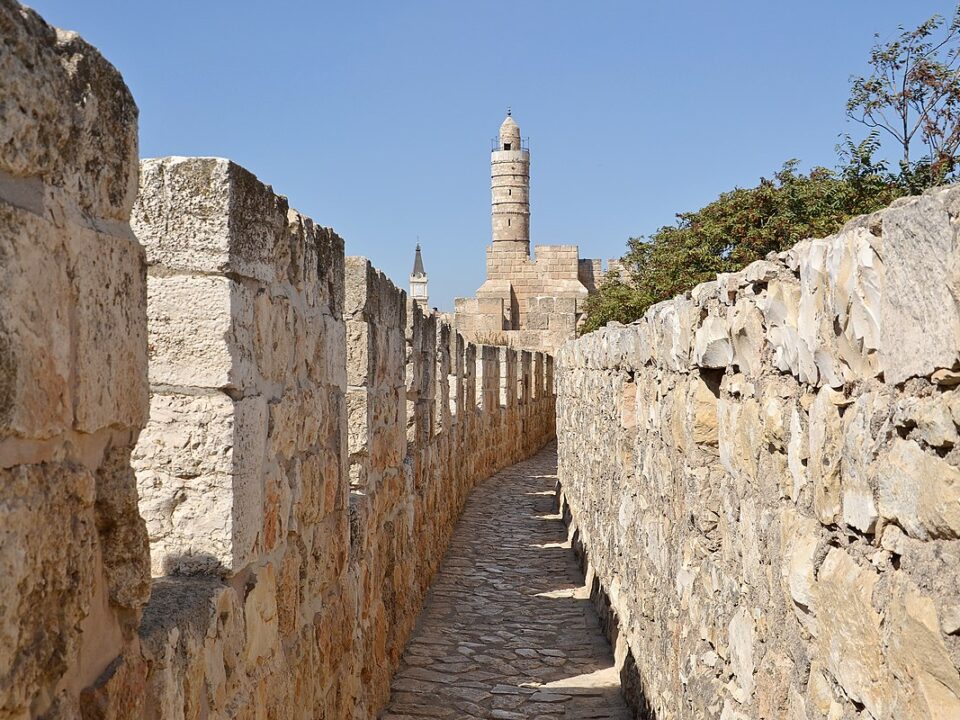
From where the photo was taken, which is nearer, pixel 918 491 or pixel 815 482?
pixel 918 491

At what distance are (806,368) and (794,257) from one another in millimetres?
316

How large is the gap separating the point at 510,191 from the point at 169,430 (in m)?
41.2

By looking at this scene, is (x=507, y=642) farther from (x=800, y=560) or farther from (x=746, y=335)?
(x=800, y=560)

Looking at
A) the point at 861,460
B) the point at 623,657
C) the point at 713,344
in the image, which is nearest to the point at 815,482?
the point at 861,460

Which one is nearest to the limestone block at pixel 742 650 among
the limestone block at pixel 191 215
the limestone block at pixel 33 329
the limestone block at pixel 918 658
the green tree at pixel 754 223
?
Result: the limestone block at pixel 918 658

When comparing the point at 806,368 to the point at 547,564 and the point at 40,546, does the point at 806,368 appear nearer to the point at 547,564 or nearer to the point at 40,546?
the point at 40,546

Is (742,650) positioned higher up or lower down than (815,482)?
lower down

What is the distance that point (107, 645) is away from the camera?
1.72 meters

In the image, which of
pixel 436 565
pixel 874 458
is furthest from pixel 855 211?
pixel 874 458

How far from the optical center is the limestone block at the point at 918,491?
1426 millimetres

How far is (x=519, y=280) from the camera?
112 ft

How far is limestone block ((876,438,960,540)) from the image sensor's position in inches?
56.1

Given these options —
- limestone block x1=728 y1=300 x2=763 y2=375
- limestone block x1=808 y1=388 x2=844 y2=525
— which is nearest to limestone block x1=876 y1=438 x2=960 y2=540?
limestone block x1=808 y1=388 x2=844 y2=525

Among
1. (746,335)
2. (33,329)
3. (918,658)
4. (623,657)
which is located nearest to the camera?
(33,329)
